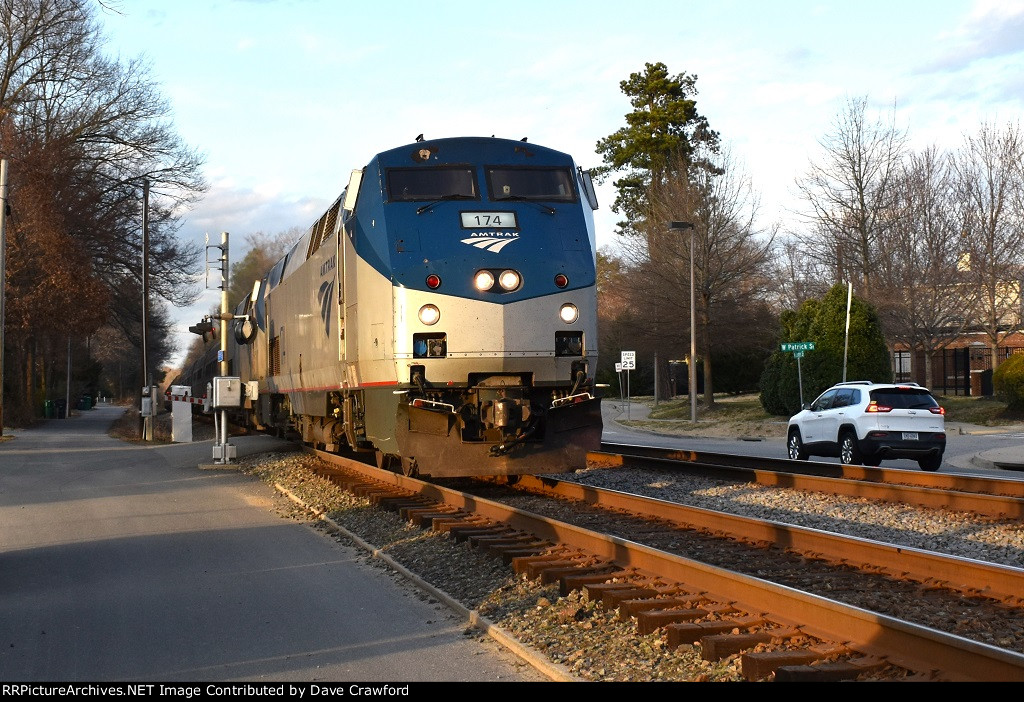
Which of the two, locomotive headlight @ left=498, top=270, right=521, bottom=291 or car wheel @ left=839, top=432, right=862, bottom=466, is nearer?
locomotive headlight @ left=498, top=270, right=521, bottom=291

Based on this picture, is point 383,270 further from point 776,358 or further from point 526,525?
point 776,358

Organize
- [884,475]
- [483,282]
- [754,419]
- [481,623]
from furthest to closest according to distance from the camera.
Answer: [754,419], [884,475], [483,282], [481,623]

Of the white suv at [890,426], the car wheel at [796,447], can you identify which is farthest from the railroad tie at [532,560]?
the car wheel at [796,447]

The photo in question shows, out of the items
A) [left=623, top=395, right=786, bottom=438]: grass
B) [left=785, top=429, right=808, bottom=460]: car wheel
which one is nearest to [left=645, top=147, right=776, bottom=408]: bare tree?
[left=623, top=395, right=786, bottom=438]: grass

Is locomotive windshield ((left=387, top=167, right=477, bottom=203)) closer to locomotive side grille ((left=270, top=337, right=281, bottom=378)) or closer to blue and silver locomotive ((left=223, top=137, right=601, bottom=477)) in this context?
blue and silver locomotive ((left=223, top=137, right=601, bottom=477))

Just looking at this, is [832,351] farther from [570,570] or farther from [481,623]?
[481,623]

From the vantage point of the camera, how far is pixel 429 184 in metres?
12.5

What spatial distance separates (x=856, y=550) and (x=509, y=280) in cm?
492

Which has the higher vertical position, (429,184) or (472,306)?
(429,184)

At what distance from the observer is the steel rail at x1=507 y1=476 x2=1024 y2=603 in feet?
24.1

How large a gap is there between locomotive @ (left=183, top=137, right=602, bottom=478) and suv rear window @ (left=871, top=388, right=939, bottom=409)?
26.0 ft

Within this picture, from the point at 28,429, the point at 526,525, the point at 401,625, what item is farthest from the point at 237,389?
the point at 28,429

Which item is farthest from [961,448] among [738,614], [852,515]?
[738,614]
